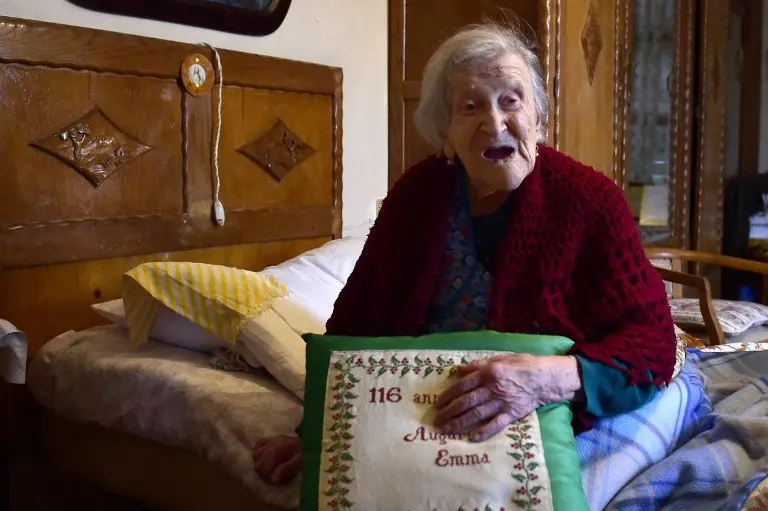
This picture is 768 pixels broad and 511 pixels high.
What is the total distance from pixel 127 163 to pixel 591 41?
1791 millimetres

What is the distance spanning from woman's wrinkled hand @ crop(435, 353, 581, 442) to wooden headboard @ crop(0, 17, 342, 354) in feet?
3.46

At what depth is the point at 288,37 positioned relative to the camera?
2230 mm

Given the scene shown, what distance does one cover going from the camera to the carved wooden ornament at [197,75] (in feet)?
6.22

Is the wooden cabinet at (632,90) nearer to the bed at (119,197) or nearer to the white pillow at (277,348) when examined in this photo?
the bed at (119,197)

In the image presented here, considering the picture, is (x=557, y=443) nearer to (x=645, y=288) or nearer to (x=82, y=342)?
(x=645, y=288)

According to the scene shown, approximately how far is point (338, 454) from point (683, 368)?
2.50 feet

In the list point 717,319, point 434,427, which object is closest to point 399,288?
point 434,427

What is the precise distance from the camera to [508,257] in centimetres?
123

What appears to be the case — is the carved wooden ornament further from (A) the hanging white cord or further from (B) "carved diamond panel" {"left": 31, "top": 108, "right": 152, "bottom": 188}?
(B) "carved diamond panel" {"left": 31, "top": 108, "right": 152, "bottom": 188}

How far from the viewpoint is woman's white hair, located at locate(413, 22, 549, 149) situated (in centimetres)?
133

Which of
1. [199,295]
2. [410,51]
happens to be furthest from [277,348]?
[410,51]

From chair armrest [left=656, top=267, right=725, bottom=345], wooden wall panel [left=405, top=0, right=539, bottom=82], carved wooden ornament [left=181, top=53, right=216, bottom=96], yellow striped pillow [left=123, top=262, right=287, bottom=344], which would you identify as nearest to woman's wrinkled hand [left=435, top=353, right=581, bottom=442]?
yellow striped pillow [left=123, top=262, right=287, bottom=344]

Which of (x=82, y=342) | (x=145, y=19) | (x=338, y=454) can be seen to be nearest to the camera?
(x=338, y=454)

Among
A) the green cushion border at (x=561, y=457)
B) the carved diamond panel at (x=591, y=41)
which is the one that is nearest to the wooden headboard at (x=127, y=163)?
the carved diamond panel at (x=591, y=41)
